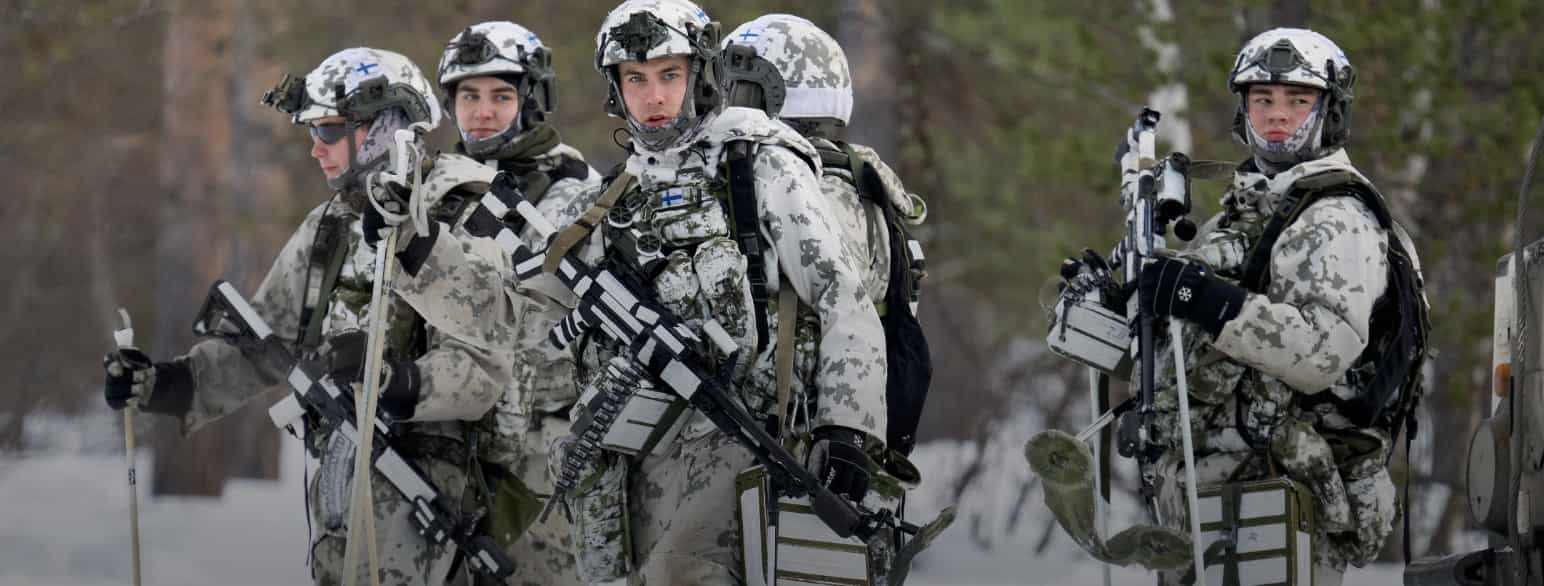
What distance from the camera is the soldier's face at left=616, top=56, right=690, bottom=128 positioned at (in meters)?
5.34

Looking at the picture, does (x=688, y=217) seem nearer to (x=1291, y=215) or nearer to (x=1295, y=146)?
(x=1291, y=215)

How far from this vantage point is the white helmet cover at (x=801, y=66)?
6.42m

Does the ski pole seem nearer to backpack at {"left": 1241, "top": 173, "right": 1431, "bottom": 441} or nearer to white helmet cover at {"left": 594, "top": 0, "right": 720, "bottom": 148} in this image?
white helmet cover at {"left": 594, "top": 0, "right": 720, "bottom": 148}

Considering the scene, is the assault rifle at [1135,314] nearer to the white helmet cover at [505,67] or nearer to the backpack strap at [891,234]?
the backpack strap at [891,234]

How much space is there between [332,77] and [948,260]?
426 inches

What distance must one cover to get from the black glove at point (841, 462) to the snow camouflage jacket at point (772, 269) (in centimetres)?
3

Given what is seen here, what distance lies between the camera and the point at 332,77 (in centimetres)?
647

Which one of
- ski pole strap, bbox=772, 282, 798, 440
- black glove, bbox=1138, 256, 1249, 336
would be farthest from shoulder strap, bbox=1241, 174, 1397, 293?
ski pole strap, bbox=772, 282, 798, 440

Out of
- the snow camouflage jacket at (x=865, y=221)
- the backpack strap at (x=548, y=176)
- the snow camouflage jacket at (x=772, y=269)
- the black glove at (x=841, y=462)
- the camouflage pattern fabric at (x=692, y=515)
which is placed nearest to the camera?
the black glove at (x=841, y=462)

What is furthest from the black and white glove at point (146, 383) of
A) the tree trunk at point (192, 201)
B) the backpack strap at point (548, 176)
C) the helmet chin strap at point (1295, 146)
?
the tree trunk at point (192, 201)

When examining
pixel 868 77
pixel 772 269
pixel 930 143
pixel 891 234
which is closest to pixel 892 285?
pixel 891 234

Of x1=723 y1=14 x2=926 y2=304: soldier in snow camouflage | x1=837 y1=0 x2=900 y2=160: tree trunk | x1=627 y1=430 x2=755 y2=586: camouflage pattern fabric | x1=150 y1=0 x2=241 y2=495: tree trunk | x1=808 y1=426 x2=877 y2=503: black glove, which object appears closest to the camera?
x1=808 y1=426 x2=877 y2=503: black glove

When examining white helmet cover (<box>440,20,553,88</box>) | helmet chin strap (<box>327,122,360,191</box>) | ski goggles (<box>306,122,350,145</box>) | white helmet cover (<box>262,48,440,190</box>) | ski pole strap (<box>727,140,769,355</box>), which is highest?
white helmet cover (<box>440,20,553,88</box>)

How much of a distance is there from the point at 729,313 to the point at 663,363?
0.69 ft
